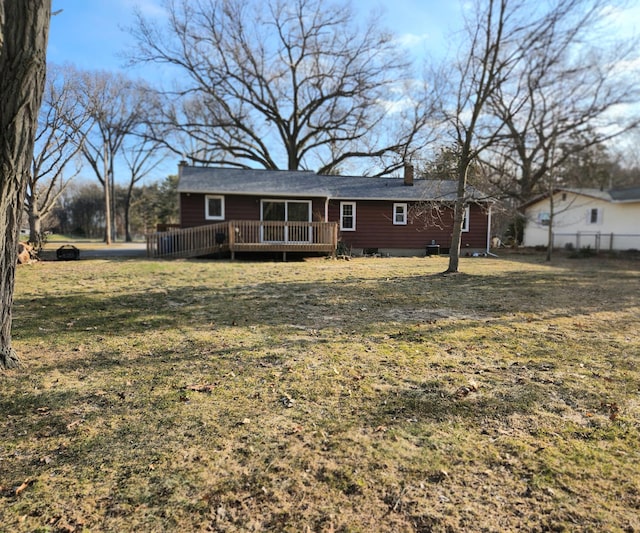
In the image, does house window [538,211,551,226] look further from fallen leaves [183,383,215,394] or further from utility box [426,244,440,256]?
fallen leaves [183,383,215,394]

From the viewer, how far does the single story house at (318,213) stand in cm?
1616

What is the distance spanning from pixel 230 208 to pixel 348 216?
5.68 meters

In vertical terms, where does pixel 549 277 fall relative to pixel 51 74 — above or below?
below

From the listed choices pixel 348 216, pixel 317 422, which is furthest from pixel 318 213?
pixel 317 422

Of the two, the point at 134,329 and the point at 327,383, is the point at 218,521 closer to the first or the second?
the point at 327,383

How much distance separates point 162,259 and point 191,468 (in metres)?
13.3

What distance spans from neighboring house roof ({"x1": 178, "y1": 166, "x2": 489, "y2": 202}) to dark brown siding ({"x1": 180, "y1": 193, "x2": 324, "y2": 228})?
47cm

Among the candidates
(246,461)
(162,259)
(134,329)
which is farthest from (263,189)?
(246,461)

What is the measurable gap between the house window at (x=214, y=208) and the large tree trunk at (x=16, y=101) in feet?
46.6

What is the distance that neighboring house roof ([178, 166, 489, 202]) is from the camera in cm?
1741

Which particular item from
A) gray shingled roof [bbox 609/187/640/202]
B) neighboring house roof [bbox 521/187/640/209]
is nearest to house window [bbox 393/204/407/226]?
neighboring house roof [bbox 521/187/640/209]

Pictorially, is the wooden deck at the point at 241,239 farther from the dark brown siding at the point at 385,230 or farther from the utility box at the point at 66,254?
the dark brown siding at the point at 385,230

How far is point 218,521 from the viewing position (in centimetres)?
201

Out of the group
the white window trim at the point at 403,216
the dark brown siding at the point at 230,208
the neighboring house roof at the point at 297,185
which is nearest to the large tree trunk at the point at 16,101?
the neighboring house roof at the point at 297,185
